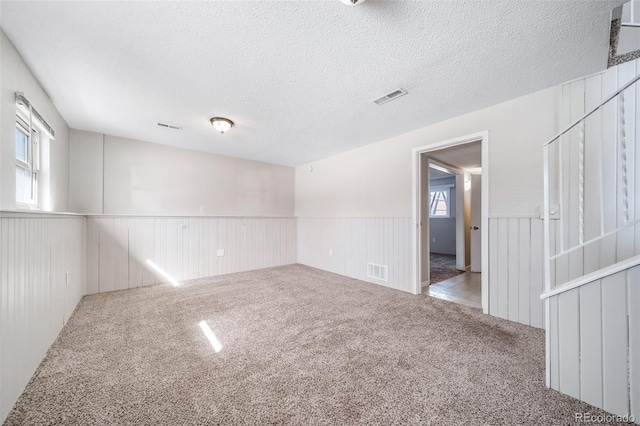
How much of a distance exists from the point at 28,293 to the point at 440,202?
28.4 feet

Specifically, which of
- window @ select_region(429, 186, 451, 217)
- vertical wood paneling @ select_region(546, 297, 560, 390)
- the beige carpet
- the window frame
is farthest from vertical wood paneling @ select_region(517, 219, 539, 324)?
window @ select_region(429, 186, 451, 217)

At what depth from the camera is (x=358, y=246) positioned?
4059 millimetres

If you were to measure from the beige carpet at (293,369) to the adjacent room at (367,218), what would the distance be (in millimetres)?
17

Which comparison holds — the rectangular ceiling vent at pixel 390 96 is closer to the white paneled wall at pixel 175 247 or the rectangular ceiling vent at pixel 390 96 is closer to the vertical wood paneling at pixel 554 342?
the vertical wood paneling at pixel 554 342

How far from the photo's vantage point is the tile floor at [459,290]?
2980 mm

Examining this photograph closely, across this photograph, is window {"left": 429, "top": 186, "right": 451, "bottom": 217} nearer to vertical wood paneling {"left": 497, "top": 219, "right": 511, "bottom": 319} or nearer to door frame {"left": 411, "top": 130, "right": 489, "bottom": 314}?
door frame {"left": 411, "top": 130, "right": 489, "bottom": 314}

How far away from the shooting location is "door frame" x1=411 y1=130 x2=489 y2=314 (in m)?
2.60

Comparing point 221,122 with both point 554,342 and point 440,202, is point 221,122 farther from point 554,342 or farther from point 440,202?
point 440,202

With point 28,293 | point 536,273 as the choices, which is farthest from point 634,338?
point 28,293

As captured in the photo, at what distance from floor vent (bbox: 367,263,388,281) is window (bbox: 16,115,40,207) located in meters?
3.99

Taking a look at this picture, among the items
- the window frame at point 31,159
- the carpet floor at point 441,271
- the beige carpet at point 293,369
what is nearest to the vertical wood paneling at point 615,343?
the beige carpet at point 293,369

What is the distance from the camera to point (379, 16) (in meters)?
1.42

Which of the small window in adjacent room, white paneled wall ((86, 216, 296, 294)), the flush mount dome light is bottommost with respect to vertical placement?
white paneled wall ((86, 216, 296, 294))

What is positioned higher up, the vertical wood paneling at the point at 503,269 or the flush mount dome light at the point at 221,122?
the flush mount dome light at the point at 221,122
